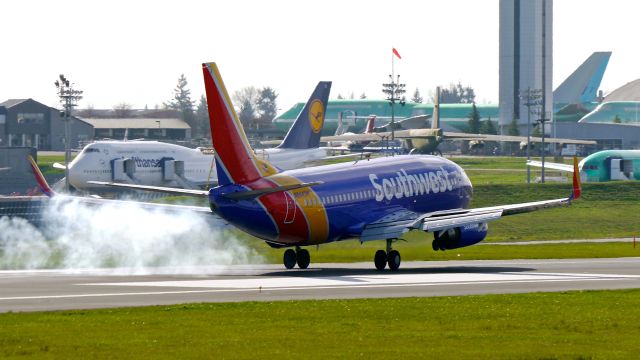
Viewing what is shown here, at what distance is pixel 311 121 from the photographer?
8300cm

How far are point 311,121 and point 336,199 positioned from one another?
36295 mm

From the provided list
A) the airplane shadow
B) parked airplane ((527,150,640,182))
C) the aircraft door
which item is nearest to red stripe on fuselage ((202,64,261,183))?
the aircraft door

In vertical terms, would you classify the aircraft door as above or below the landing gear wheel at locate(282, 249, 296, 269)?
above

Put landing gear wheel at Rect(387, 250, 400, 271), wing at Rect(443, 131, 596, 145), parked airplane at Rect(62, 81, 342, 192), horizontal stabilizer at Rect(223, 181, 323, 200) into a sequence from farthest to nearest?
wing at Rect(443, 131, 596, 145) < parked airplane at Rect(62, 81, 342, 192) < landing gear wheel at Rect(387, 250, 400, 271) < horizontal stabilizer at Rect(223, 181, 323, 200)

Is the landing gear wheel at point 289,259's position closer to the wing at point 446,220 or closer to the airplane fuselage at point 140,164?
the wing at point 446,220

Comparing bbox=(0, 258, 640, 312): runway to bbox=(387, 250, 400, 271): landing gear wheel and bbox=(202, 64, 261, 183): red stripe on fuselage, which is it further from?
bbox=(202, 64, 261, 183): red stripe on fuselage

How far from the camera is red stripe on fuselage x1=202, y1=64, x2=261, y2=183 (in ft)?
139

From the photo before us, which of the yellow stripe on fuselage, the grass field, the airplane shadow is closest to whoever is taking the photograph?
the grass field

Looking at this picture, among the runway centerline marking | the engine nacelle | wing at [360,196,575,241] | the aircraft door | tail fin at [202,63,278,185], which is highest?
tail fin at [202,63,278,185]

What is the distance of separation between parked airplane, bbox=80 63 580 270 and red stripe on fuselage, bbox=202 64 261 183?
1.4 inches

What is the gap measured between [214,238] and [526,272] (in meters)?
15.4

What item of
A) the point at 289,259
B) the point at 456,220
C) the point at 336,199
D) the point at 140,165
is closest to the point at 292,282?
the point at 336,199

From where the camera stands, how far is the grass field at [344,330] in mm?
23812

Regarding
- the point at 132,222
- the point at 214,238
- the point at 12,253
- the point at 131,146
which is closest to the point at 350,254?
the point at 214,238
